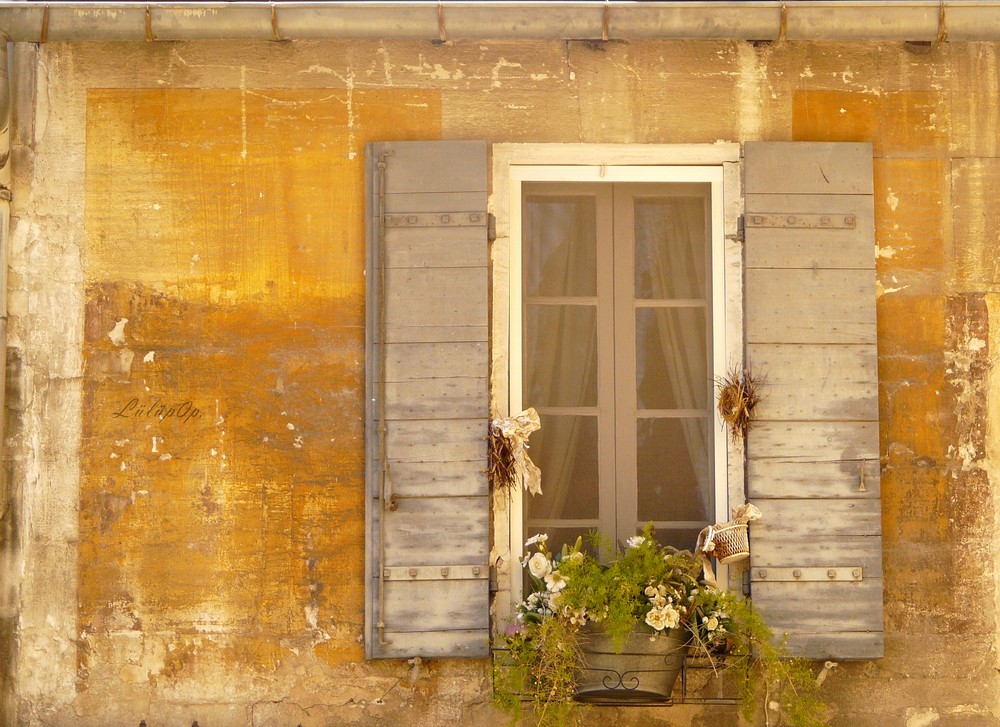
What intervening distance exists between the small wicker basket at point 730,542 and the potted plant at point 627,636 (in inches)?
3.7

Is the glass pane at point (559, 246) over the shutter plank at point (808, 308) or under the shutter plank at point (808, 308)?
over

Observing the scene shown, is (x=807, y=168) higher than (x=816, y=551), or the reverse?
(x=807, y=168)

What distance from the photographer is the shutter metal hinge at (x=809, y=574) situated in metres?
4.79

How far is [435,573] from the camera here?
478 cm

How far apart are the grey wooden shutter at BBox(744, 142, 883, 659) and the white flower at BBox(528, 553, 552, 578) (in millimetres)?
844

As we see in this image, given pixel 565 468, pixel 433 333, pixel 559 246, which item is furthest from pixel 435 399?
pixel 559 246

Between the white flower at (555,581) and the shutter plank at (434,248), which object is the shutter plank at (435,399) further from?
the white flower at (555,581)

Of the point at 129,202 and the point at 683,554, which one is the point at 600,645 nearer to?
the point at 683,554

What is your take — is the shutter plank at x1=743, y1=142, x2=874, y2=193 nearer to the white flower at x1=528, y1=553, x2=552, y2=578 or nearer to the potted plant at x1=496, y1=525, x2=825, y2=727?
the potted plant at x1=496, y1=525, x2=825, y2=727

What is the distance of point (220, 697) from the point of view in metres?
4.81

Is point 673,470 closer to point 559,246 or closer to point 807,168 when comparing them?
point 559,246

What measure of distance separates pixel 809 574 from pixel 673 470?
0.69 meters

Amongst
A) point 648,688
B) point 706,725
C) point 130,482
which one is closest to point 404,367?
point 130,482

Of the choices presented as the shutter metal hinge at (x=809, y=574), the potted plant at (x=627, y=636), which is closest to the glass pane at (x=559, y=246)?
the potted plant at (x=627, y=636)
